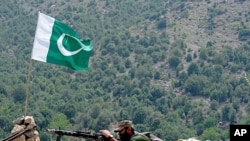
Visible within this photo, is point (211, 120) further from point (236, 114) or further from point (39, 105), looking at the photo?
point (39, 105)

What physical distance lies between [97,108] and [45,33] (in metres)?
168

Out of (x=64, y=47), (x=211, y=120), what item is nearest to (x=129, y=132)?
(x=64, y=47)

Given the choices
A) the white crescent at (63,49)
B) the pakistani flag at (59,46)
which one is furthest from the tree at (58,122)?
the white crescent at (63,49)

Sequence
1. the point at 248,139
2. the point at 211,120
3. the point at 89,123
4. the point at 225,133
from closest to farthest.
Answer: the point at 248,139 → the point at 225,133 → the point at 89,123 → the point at 211,120

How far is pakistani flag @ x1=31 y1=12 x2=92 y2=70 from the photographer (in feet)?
87.7

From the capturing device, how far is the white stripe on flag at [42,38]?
2673cm

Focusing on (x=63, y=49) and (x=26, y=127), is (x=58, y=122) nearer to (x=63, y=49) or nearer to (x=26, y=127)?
(x=63, y=49)

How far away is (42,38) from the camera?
2717 centimetres

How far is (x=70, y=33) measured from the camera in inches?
1078

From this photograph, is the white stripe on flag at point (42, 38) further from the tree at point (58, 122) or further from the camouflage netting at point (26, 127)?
the tree at point (58, 122)

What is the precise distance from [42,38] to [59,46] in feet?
1.70

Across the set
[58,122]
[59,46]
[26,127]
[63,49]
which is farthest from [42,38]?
[58,122]

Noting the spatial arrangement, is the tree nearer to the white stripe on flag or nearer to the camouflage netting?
the white stripe on flag

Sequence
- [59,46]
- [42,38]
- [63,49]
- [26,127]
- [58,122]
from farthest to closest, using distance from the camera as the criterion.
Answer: [58,122] < [42,38] < [59,46] < [63,49] < [26,127]
